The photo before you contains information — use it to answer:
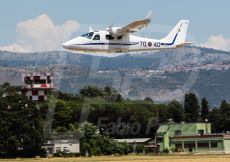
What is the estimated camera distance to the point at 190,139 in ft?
531

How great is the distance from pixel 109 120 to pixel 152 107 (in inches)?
952

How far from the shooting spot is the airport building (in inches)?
6038

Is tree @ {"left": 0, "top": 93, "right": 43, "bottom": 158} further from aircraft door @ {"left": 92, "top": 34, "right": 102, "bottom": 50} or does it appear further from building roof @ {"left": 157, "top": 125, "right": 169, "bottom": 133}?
aircraft door @ {"left": 92, "top": 34, "right": 102, "bottom": 50}

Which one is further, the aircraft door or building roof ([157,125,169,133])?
building roof ([157,125,169,133])

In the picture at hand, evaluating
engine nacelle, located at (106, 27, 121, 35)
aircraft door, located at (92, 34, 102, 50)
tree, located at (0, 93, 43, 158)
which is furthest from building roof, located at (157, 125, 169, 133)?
aircraft door, located at (92, 34, 102, 50)

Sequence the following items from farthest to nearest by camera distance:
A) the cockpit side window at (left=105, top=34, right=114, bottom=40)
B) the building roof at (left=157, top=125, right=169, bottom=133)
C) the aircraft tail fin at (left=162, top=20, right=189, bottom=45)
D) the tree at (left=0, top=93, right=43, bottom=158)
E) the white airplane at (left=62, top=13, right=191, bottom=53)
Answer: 1. the building roof at (left=157, top=125, right=169, bottom=133)
2. the tree at (left=0, top=93, right=43, bottom=158)
3. the aircraft tail fin at (left=162, top=20, right=189, bottom=45)
4. the cockpit side window at (left=105, top=34, right=114, bottom=40)
5. the white airplane at (left=62, top=13, right=191, bottom=53)

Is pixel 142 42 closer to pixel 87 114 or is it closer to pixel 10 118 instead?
pixel 10 118

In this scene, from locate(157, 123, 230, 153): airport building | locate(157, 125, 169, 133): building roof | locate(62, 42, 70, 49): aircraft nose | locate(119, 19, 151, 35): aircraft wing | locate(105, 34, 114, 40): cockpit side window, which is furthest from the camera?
locate(157, 125, 169, 133): building roof

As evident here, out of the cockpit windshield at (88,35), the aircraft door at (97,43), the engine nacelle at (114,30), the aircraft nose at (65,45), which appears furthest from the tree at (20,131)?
the aircraft nose at (65,45)

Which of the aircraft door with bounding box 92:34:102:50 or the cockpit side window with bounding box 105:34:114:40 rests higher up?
the cockpit side window with bounding box 105:34:114:40

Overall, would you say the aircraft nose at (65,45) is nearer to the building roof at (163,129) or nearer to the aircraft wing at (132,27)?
the aircraft wing at (132,27)

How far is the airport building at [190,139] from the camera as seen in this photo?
153375mm

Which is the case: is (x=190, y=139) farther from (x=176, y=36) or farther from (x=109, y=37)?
(x=109, y=37)

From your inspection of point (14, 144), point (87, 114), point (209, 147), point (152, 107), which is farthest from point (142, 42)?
point (152, 107)
